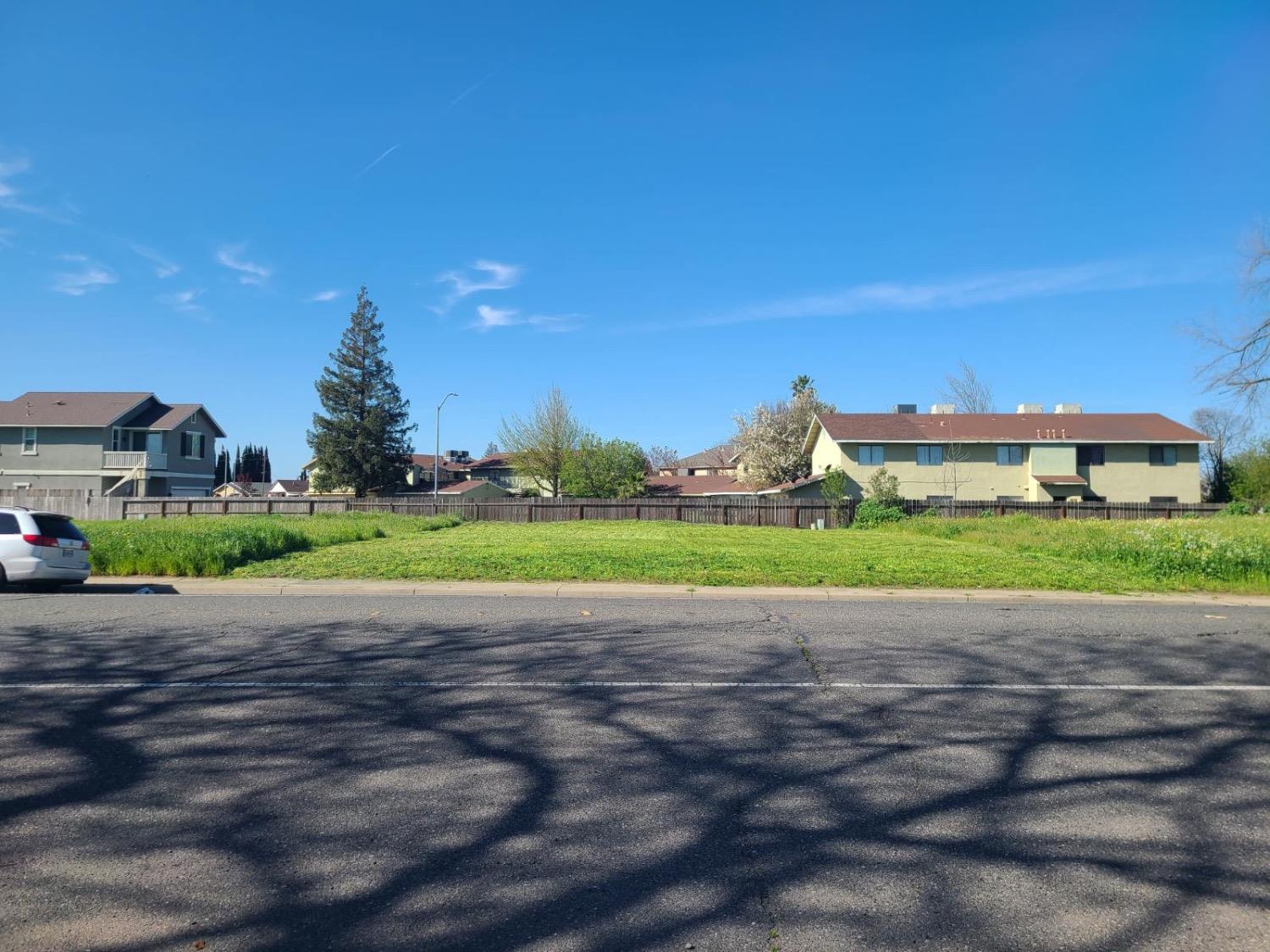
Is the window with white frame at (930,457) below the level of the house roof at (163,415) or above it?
below

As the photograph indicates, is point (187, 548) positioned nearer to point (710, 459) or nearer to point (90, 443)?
point (90, 443)

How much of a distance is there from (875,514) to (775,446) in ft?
88.9

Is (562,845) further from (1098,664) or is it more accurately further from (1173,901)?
(1098,664)

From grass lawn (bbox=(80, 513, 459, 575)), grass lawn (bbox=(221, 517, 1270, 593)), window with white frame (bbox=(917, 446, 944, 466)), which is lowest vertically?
grass lawn (bbox=(221, 517, 1270, 593))

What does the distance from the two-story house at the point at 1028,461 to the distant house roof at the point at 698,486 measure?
19288 mm

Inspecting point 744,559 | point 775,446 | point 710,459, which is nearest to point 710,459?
point 710,459

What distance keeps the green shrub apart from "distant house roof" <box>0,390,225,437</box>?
140ft

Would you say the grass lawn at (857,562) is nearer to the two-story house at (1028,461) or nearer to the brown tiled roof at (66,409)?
the two-story house at (1028,461)

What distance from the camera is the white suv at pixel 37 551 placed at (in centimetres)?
1505

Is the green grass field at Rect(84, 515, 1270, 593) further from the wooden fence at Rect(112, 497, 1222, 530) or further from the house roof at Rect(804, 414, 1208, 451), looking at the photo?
the house roof at Rect(804, 414, 1208, 451)

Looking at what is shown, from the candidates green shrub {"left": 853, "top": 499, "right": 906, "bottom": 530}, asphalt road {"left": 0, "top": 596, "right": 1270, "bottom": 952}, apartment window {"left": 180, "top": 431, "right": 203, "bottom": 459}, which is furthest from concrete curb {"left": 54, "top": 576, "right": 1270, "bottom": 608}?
apartment window {"left": 180, "top": 431, "right": 203, "bottom": 459}

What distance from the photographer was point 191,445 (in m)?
59.5

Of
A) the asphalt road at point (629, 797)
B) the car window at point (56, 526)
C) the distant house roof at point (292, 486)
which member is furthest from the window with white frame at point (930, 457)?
the distant house roof at point (292, 486)

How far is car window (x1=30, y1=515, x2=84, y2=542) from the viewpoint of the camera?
1545 centimetres
